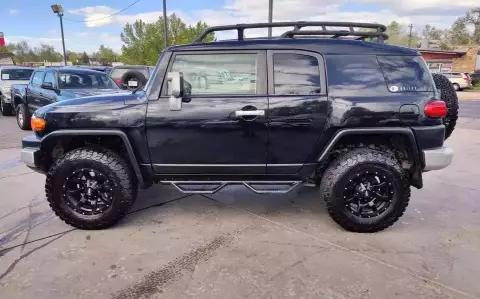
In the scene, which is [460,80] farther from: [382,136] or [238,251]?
[238,251]

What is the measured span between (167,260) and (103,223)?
0.91m

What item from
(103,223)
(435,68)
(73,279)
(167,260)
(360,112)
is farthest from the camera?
(435,68)

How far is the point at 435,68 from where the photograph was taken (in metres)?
38.9

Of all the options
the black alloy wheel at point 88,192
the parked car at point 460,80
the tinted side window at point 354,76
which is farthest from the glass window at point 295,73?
the parked car at point 460,80

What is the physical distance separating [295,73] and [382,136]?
1.04 meters

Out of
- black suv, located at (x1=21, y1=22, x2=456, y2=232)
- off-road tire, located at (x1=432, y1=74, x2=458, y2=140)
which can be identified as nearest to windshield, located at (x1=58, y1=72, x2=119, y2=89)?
black suv, located at (x1=21, y1=22, x2=456, y2=232)

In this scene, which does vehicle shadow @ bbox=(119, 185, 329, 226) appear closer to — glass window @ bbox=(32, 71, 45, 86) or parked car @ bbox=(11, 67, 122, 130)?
parked car @ bbox=(11, 67, 122, 130)

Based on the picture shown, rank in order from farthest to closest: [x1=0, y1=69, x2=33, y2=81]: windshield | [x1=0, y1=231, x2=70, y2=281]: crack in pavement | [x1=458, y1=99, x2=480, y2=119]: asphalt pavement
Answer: [x1=0, y1=69, x2=33, y2=81]: windshield < [x1=458, y1=99, x2=480, y2=119]: asphalt pavement < [x1=0, y1=231, x2=70, y2=281]: crack in pavement

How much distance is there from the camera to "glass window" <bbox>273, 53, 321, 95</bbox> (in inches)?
135

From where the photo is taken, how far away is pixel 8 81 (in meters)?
12.8

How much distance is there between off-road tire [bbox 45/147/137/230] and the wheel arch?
1876 millimetres

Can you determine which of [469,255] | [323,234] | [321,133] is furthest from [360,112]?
[469,255]

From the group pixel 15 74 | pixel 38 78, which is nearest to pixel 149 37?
pixel 15 74

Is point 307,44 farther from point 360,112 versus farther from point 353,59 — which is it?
point 360,112
